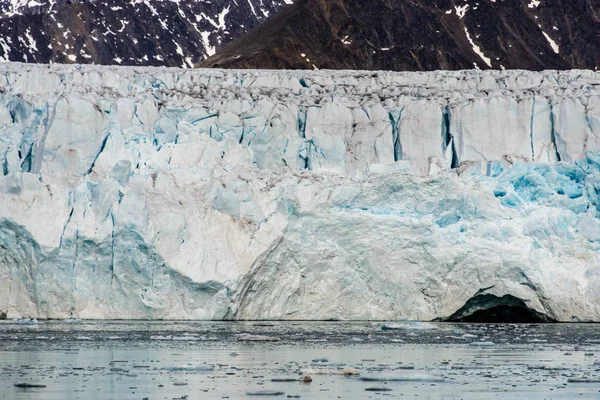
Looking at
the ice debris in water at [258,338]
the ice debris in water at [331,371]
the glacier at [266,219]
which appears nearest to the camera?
the ice debris in water at [331,371]

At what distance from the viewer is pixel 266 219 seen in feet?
70.2

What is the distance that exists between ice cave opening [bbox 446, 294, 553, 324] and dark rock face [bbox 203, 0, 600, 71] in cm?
4145

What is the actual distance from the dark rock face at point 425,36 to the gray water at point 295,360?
45103 mm

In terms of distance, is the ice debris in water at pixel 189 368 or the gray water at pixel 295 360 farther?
the ice debris in water at pixel 189 368

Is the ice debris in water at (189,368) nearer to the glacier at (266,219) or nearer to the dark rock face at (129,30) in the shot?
the glacier at (266,219)

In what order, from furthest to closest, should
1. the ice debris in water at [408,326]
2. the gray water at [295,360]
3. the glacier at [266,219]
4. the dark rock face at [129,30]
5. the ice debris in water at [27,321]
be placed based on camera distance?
the dark rock face at [129,30], the glacier at [266,219], the ice debris in water at [27,321], the ice debris in water at [408,326], the gray water at [295,360]

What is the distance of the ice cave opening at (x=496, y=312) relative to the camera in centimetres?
2139

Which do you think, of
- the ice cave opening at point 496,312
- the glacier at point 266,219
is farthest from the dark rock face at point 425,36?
the ice cave opening at point 496,312

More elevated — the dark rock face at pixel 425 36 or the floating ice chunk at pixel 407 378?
the dark rock face at pixel 425 36

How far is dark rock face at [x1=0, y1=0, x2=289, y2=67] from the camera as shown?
332 feet

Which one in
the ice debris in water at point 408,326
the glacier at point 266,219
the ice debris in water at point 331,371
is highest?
the glacier at point 266,219

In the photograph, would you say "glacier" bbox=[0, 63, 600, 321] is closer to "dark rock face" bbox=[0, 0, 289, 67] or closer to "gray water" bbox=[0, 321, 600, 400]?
"gray water" bbox=[0, 321, 600, 400]

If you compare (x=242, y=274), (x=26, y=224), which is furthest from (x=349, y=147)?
(x=26, y=224)

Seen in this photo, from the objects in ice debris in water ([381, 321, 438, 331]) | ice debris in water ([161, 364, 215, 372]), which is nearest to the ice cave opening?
ice debris in water ([381, 321, 438, 331])
